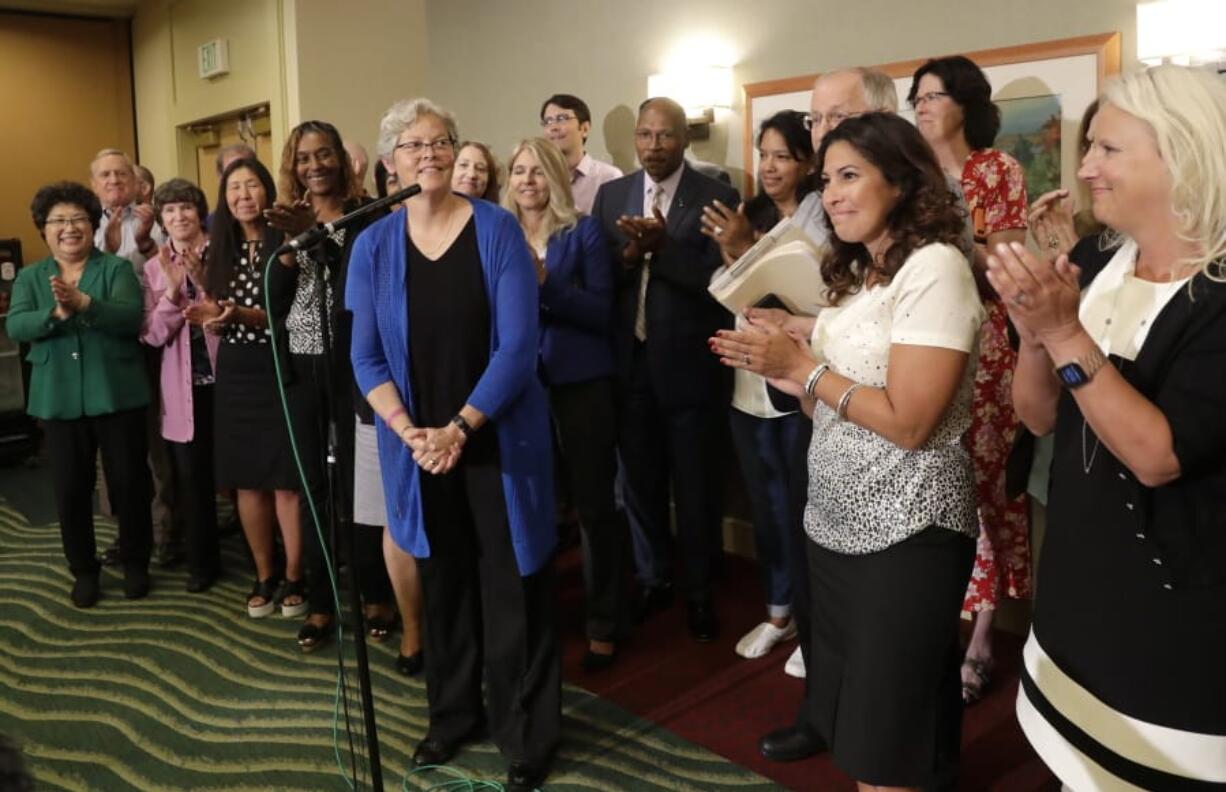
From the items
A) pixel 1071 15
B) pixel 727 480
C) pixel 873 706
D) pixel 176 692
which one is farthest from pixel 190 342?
pixel 1071 15

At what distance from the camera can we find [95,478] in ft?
12.9

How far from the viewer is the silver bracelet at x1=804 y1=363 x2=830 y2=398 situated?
1.78 metres

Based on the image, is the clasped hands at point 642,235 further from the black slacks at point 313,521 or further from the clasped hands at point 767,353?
the clasped hands at point 767,353

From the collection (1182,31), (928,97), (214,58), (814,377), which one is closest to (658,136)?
(928,97)

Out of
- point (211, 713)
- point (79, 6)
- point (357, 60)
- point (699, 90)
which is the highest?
point (79, 6)

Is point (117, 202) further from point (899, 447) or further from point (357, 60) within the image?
point (899, 447)

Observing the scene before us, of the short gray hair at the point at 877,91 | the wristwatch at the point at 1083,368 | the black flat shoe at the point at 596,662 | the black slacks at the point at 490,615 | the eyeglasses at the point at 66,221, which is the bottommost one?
the black flat shoe at the point at 596,662

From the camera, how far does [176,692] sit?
3133 millimetres

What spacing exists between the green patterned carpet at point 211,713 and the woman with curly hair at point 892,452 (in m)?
0.81

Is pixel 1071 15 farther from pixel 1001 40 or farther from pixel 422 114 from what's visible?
pixel 422 114

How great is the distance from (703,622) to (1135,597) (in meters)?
2.08

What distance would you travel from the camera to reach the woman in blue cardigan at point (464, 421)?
7.67ft

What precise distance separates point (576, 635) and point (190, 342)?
6.16ft

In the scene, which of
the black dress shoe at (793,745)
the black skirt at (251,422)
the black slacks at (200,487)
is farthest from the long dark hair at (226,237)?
the black dress shoe at (793,745)
